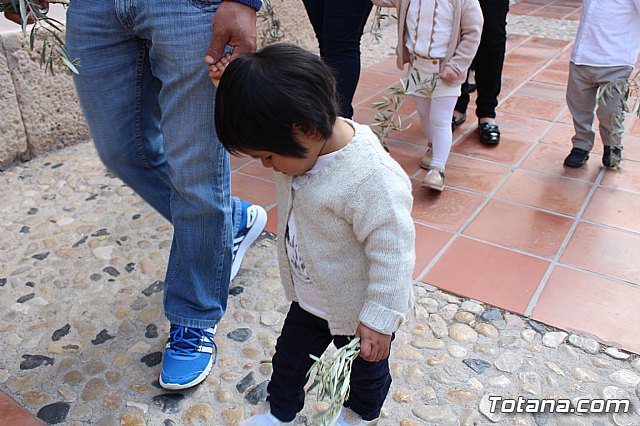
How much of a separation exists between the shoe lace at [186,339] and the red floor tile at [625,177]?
2.41 m

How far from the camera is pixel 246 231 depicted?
2691 millimetres

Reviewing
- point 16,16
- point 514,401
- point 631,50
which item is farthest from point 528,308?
point 16,16

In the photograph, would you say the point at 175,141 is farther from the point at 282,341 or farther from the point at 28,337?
the point at 28,337

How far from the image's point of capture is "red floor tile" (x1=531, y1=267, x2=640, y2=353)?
90.7 inches

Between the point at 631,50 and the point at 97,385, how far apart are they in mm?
2971

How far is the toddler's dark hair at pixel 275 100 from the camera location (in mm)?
1251

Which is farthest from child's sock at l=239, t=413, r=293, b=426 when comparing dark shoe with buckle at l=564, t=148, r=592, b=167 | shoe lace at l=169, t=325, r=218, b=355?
dark shoe with buckle at l=564, t=148, r=592, b=167

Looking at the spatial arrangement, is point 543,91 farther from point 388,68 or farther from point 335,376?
point 335,376

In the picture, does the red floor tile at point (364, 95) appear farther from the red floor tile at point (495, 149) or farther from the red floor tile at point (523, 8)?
the red floor tile at point (523, 8)

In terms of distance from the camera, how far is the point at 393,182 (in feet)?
4.54

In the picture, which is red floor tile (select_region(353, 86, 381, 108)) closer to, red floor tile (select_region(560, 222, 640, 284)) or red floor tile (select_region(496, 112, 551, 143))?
red floor tile (select_region(496, 112, 551, 143))

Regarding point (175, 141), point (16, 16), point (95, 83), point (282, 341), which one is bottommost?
point (282, 341)

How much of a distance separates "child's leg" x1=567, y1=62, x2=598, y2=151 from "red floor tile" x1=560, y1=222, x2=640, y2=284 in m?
0.77

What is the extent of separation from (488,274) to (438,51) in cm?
114
